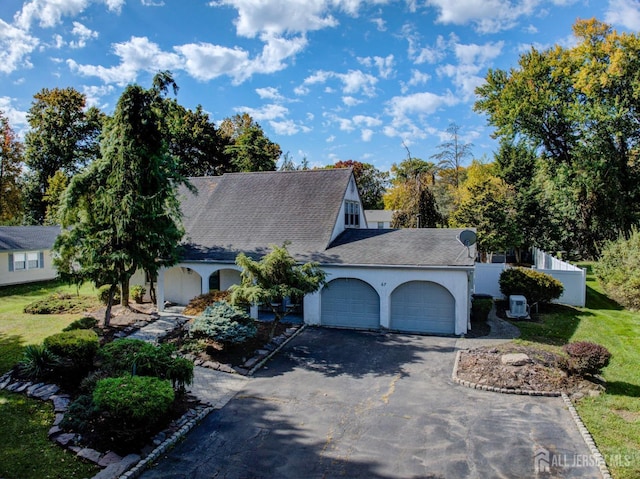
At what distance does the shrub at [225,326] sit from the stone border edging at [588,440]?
9.24 metres

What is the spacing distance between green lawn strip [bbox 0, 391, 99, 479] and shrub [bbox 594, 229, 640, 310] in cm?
2243

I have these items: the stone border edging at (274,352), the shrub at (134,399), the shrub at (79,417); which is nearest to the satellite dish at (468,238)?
the stone border edging at (274,352)

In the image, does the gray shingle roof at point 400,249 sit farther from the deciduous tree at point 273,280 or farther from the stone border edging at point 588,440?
the stone border edging at point 588,440

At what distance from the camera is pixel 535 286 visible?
60.0 ft

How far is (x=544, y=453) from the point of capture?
7750 mm

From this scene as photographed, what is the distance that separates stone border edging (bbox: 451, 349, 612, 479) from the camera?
735cm

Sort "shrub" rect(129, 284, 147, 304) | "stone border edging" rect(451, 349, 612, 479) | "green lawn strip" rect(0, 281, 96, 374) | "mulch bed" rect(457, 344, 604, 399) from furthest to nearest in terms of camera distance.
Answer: "shrub" rect(129, 284, 147, 304), "green lawn strip" rect(0, 281, 96, 374), "mulch bed" rect(457, 344, 604, 399), "stone border edging" rect(451, 349, 612, 479)

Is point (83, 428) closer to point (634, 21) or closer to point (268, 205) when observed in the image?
point (268, 205)

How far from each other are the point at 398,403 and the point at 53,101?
1844 inches

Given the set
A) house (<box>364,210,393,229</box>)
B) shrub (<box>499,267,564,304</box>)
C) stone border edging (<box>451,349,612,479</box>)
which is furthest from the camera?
house (<box>364,210,393,229</box>)

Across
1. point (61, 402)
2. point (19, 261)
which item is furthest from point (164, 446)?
point (19, 261)

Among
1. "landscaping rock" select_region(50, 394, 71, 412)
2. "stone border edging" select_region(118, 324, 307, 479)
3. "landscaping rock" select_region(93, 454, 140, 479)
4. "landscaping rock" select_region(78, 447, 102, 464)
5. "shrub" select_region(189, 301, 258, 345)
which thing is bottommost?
"stone border edging" select_region(118, 324, 307, 479)

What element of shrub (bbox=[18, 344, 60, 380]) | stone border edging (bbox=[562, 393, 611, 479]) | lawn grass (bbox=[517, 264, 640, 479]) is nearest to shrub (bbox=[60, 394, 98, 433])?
shrub (bbox=[18, 344, 60, 380])

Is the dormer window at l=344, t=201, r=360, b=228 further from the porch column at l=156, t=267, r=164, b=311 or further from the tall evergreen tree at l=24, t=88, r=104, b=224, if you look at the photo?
the tall evergreen tree at l=24, t=88, r=104, b=224
